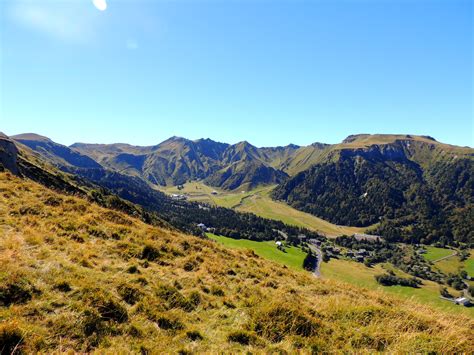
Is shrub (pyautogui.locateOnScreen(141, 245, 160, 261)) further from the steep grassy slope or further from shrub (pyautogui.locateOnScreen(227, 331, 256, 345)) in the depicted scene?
→ shrub (pyautogui.locateOnScreen(227, 331, 256, 345))

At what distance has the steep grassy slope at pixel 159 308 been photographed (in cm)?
681

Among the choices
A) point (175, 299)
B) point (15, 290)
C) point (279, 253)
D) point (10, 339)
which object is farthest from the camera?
point (279, 253)

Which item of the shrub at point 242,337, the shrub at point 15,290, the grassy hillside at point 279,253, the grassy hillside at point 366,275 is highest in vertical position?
the shrub at point 15,290

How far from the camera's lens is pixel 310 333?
8344 millimetres

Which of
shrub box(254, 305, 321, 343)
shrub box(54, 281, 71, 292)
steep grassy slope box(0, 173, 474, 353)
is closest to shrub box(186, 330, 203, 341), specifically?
steep grassy slope box(0, 173, 474, 353)

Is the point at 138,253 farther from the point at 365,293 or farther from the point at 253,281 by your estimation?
the point at 365,293

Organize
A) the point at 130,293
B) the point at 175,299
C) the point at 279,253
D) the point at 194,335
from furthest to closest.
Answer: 1. the point at 279,253
2. the point at 175,299
3. the point at 130,293
4. the point at 194,335

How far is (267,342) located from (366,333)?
3393mm

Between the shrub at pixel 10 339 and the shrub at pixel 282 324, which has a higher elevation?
the shrub at pixel 10 339

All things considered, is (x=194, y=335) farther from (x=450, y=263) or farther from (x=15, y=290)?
(x=450, y=263)

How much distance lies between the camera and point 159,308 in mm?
8656

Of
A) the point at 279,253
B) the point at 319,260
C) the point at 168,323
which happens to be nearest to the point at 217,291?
the point at 168,323

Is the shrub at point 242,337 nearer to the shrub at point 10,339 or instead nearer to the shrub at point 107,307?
the shrub at point 107,307

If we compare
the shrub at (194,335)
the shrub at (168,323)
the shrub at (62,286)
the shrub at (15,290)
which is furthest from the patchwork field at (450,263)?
the shrub at (15,290)
